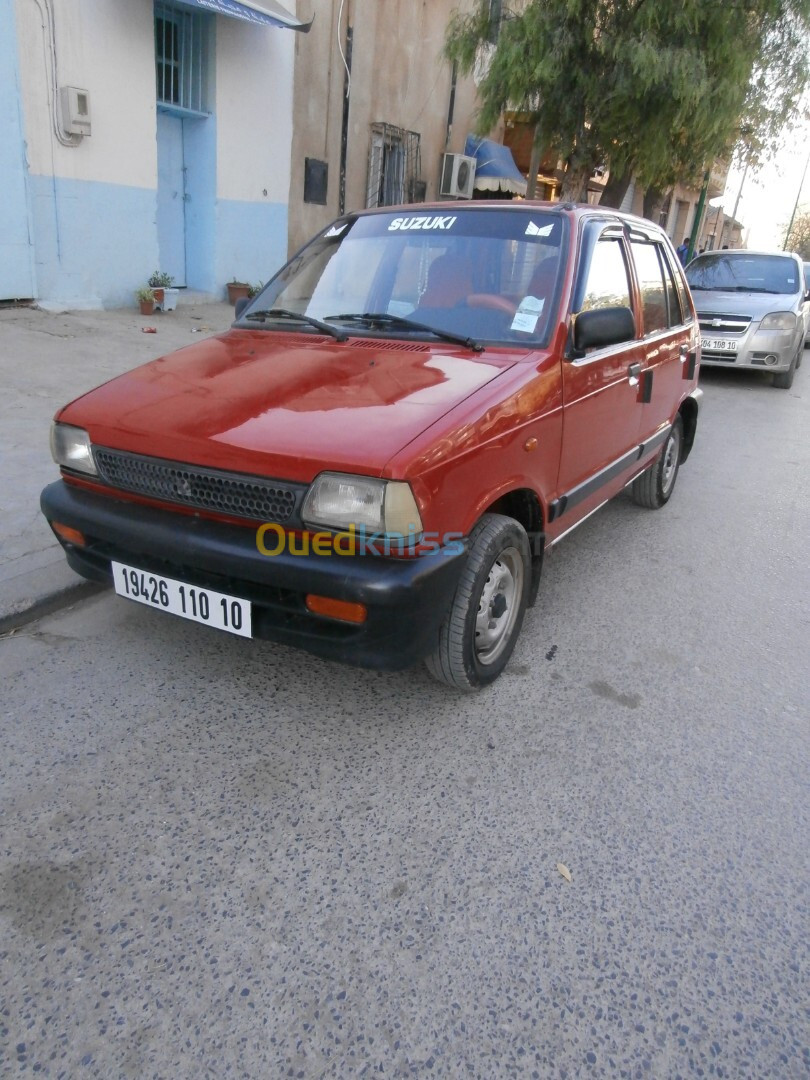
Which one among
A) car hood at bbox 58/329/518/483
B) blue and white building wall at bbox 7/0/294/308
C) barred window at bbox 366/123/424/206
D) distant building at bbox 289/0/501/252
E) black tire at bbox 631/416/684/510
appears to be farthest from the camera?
barred window at bbox 366/123/424/206

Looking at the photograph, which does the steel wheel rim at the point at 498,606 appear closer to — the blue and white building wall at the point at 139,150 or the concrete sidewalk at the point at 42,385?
the concrete sidewalk at the point at 42,385

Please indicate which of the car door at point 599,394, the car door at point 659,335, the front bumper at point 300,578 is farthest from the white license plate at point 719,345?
the front bumper at point 300,578

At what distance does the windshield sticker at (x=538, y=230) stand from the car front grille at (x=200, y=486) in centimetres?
174

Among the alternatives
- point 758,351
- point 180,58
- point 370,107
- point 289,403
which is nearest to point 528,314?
point 289,403

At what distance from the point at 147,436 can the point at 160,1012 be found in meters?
1.70

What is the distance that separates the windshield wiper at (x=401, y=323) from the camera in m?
3.03

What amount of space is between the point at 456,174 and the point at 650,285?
42.3 feet

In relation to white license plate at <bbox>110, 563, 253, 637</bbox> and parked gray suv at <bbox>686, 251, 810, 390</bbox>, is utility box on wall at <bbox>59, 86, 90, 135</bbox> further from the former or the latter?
white license plate at <bbox>110, 563, 253, 637</bbox>

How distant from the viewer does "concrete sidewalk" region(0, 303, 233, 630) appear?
353 centimetres

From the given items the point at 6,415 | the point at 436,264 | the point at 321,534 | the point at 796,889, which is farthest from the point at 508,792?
the point at 6,415

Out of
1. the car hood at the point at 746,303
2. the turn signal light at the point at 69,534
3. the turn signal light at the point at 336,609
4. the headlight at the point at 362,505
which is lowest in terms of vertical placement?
the turn signal light at the point at 69,534

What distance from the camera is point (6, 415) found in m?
5.63

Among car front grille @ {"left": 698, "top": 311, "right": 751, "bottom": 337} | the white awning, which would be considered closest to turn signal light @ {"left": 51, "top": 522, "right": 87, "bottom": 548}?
the white awning

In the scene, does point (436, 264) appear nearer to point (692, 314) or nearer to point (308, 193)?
point (692, 314)
